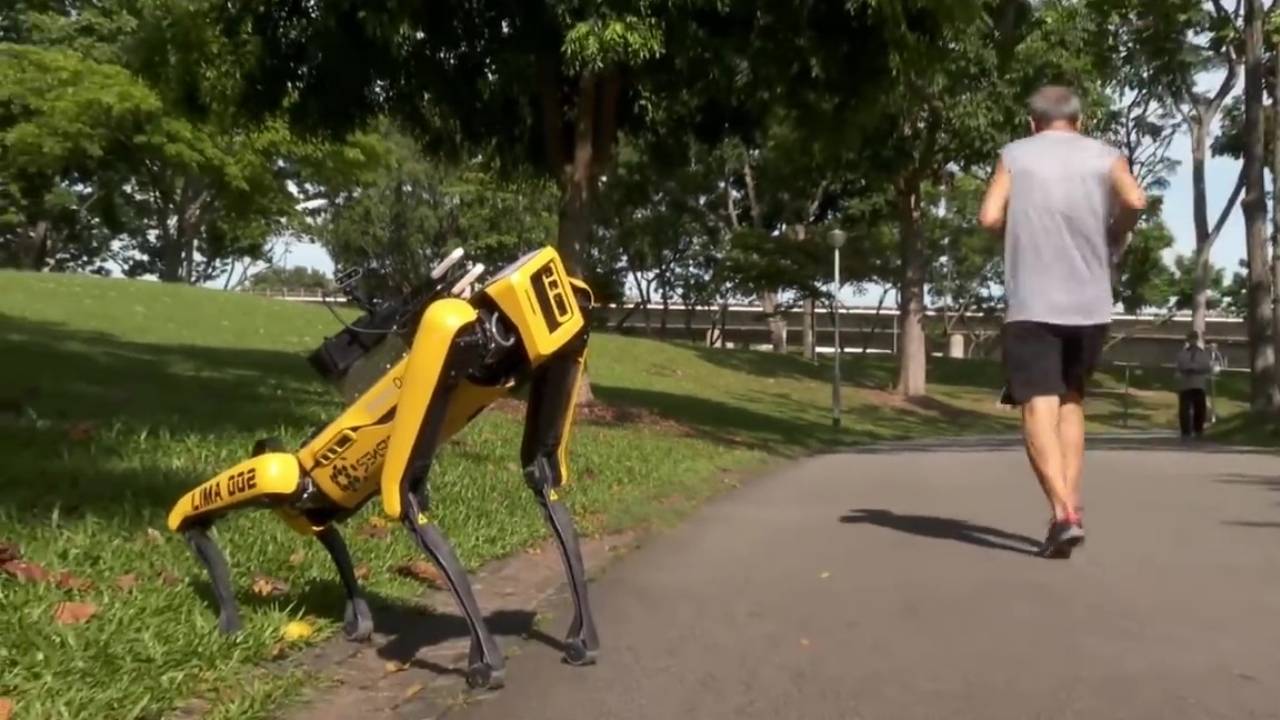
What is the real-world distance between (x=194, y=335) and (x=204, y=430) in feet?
63.3

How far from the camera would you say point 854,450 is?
1783cm

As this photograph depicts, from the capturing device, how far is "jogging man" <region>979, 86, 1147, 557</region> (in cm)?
709

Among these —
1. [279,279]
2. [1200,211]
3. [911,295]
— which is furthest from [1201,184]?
[279,279]

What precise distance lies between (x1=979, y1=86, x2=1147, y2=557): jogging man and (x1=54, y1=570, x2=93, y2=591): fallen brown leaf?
3955mm

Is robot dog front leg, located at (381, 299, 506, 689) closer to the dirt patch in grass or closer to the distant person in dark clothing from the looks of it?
the dirt patch in grass

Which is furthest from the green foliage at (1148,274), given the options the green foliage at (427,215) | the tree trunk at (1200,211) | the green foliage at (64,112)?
the green foliage at (64,112)

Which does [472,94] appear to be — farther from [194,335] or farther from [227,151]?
[227,151]

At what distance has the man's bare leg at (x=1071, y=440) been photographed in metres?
7.20

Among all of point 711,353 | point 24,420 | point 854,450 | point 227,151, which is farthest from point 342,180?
point 24,420

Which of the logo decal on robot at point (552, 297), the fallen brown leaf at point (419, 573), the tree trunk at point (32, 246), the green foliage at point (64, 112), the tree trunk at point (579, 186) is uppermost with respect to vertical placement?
the green foliage at point (64, 112)

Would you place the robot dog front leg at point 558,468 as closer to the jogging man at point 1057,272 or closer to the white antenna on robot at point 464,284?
the white antenna on robot at point 464,284

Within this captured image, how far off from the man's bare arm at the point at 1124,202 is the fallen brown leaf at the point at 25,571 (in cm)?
464

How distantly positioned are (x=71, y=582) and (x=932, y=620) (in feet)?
10.0

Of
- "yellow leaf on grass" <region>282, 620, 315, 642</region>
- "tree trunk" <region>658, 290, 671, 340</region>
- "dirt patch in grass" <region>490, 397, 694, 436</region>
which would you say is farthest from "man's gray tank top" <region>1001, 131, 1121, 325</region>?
"tree trunk" <region>658, 290, 671, 340</region>
